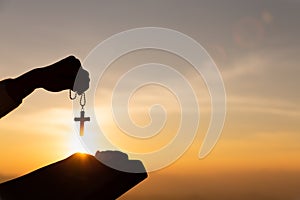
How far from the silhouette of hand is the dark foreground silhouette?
1.12m

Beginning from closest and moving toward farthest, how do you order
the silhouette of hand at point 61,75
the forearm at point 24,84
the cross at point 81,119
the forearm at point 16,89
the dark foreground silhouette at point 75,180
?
the forearm at point 16,89 < the forearm at point 24,84 < the silhouette of hand at point 61,75 < the dark foreground silhouette at point 75,180 < the cross at point 81,119

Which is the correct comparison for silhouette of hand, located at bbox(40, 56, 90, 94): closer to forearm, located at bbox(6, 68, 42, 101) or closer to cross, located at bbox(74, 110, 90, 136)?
forearm, located at bbox(6, 68, 42, 101)

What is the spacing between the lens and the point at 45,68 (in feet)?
31.2

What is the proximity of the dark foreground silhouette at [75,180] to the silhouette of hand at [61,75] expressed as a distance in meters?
1.12

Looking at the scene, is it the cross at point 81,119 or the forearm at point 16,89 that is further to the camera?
the cross at point 81,119

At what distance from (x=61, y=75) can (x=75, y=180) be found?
Answer: 163 centimetres

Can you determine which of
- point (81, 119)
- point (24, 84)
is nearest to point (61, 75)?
point (24, 84)

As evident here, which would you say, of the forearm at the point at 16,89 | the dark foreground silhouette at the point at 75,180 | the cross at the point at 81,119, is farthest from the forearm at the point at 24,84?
the cross at the point at 81,119

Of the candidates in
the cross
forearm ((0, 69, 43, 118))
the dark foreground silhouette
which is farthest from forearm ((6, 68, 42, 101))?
the cross

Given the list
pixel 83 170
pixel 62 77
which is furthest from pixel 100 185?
pixel 62 77

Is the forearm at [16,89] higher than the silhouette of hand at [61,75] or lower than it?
lower

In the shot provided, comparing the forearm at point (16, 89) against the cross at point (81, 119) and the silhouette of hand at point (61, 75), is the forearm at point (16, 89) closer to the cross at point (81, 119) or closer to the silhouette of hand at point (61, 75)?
the silhouette of hand at point (61, 75)

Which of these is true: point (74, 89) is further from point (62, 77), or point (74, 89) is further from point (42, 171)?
point (42, 171)

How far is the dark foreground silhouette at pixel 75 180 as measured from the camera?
962 cm
